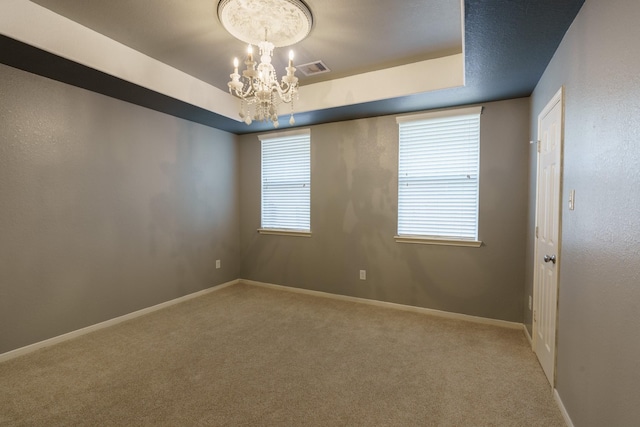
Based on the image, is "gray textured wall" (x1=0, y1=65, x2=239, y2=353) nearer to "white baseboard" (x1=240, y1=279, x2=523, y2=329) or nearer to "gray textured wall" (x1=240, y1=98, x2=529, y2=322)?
"gray textured wall" (x1=240, y1=98, x2=529, y2=322)

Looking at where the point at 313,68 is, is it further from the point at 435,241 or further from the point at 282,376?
the point at 282,376

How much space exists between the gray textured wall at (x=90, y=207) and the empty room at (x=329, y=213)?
2cm

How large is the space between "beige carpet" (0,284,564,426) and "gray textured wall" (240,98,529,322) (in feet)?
1.39

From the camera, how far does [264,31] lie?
7.79ft

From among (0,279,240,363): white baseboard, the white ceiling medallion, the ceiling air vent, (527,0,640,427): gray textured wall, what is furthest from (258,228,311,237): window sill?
(527,0,640,427): gray textured wall

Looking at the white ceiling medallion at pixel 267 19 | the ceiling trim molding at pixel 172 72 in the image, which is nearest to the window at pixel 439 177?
the ceiling trim molding at pixel 172 72

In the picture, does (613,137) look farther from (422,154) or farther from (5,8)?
(5,8)

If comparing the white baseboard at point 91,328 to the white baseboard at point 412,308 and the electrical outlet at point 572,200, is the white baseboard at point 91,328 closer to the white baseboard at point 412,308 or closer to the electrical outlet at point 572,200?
the white baseboard at point 412,308

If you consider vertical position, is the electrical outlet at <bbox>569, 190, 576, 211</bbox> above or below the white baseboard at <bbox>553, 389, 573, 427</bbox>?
above

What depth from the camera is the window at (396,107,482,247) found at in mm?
3371

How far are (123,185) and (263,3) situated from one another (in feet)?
8.02

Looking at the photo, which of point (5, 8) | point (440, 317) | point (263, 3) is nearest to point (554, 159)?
point (440, 317)

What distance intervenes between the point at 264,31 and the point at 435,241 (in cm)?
276

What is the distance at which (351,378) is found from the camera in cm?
226
